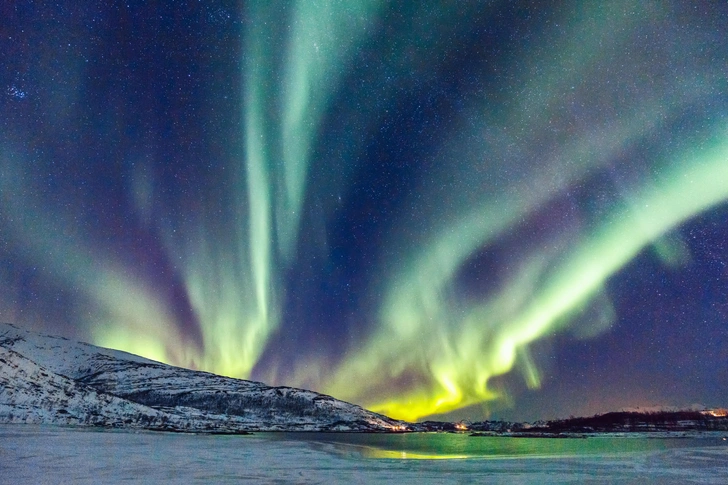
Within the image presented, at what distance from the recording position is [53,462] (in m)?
44.2

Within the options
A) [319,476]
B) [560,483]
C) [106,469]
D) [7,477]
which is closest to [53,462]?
[106,469]

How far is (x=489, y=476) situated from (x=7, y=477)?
3231 centimetres

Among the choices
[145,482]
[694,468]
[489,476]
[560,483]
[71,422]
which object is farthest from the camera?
[71,422]

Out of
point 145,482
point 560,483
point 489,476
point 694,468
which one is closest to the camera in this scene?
point 145,482

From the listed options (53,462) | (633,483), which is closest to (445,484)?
(633,483)

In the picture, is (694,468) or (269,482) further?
(694,468)

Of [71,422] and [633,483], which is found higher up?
[71,422]

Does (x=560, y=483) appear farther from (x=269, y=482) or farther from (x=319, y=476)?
(x=269, y=482)

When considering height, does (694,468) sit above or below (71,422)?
below

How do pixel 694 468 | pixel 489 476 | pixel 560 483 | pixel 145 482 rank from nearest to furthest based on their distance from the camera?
pixel 145 482
pixel 560 483
pixel 489 476
pixel 694 468

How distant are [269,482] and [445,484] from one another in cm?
1103

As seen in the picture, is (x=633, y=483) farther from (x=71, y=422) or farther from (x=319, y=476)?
(x=71, y=422)

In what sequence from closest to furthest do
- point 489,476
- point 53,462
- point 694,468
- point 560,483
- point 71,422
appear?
point 560,483
point 489,476
point 53,462
point 694,468
point 71,422

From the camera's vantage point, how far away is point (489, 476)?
39.8 m
